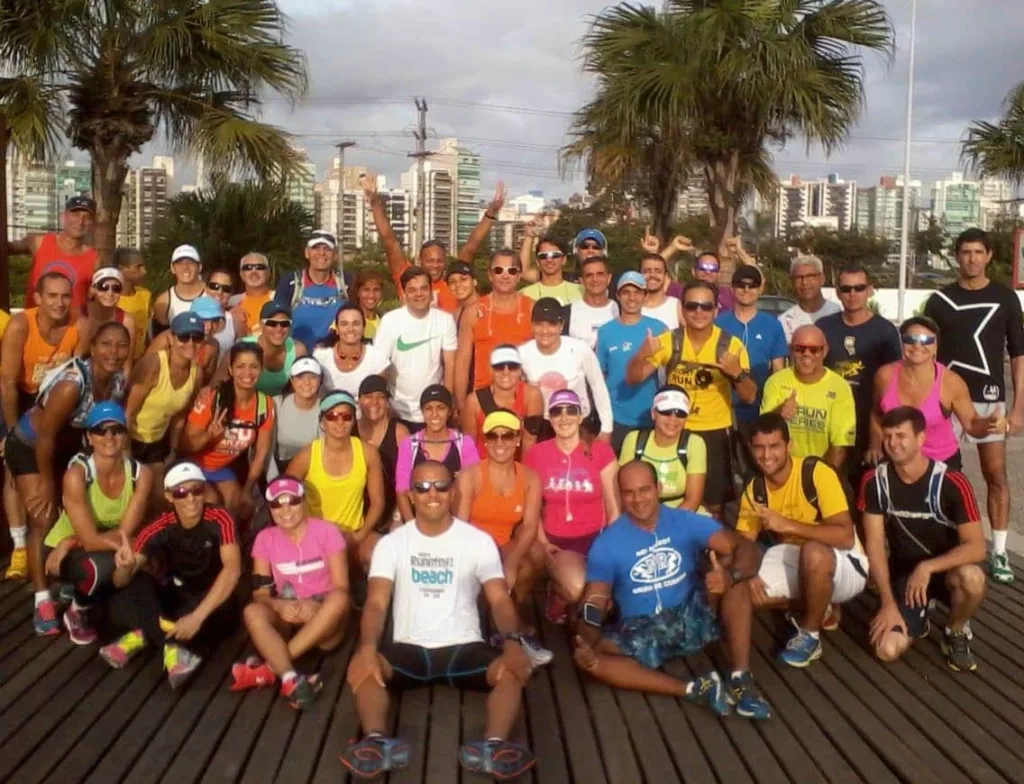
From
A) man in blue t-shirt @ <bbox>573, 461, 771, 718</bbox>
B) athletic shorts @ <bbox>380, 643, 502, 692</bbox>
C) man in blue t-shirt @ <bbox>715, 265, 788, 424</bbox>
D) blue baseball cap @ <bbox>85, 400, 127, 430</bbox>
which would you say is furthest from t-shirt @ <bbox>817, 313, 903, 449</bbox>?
blue baseball cap @ <bbox>85, 400, 127, 430</bbox>

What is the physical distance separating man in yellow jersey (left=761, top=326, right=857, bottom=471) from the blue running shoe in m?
1.16

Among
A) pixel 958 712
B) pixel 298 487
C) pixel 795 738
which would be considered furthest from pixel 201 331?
pixel 958 712

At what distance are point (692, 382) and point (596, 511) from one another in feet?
3.55

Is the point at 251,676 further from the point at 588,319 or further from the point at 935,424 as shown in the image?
the point at 935,424

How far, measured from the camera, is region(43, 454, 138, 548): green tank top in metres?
5.47

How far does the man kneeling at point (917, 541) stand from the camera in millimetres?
5090

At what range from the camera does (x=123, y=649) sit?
503cm

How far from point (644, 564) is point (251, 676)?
73.6 inches

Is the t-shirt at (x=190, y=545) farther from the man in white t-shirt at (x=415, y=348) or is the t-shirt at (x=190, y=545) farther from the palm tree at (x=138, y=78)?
the palm tree at (x=138, y=78)

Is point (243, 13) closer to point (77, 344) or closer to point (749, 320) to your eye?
point (77, 344)

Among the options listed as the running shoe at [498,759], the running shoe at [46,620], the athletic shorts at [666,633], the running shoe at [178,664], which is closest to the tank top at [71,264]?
the running shoe at [46,620]

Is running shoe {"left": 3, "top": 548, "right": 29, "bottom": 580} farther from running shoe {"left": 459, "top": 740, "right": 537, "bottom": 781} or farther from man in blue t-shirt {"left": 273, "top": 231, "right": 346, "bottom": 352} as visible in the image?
running shoe {"left": 459, "top": 740, "right": 537, "bottom": 781}

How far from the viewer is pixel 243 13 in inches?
435

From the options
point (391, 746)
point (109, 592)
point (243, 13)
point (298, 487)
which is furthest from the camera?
point (243, 13)
